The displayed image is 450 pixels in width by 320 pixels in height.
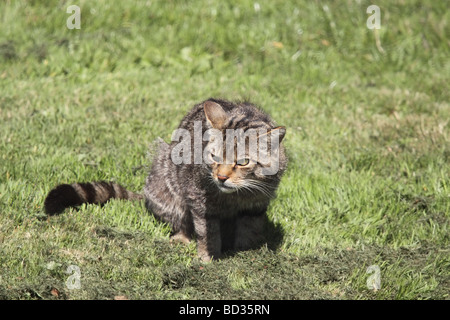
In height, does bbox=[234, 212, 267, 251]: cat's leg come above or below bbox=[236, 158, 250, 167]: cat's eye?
below

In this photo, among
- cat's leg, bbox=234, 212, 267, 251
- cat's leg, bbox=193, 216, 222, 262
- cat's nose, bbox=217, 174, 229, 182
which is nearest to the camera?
cat's nose, bbox=217, 174, 229, 182

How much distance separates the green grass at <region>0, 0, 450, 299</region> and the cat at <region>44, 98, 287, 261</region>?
0.16 metres

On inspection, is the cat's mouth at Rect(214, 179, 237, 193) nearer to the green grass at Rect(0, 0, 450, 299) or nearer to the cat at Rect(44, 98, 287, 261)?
the cat at Rect(44, 98, 287, 261)

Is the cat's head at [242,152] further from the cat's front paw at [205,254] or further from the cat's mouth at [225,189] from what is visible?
the cat's front paw at [205,254]

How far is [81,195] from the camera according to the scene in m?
5.03

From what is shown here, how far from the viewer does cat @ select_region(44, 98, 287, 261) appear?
444 centimetres

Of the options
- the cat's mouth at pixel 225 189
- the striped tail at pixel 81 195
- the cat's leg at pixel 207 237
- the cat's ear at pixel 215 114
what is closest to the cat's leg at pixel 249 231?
the cat's leg at pixel 207 237

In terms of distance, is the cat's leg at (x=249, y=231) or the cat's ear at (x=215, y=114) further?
the cat's leg at (x=249, y=231)

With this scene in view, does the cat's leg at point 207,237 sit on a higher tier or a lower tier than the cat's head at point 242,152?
lower

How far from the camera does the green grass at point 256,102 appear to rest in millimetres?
4395

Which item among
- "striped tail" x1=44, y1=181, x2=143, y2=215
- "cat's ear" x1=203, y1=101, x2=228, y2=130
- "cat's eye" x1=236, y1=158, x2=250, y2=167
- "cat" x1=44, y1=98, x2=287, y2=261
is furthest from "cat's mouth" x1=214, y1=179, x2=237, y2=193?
"striped tail" x1=44, y1=181, x2=143, y2=215

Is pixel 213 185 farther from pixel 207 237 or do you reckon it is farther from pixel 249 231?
pixel 249 231

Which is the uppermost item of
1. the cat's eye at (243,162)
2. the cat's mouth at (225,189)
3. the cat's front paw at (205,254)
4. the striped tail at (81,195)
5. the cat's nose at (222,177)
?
the cat's eye at (243,162)
